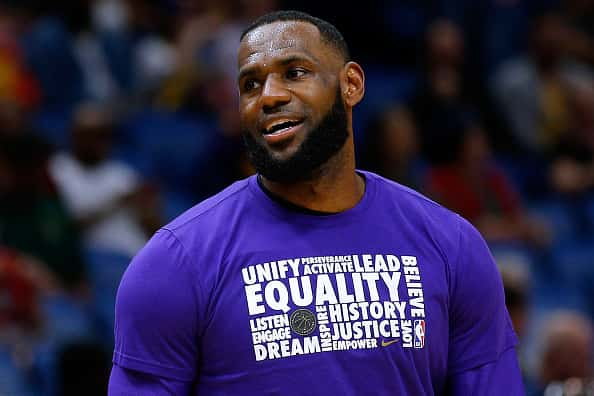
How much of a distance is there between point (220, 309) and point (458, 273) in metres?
0.50

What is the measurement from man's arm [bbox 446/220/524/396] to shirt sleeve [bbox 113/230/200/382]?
540 mm

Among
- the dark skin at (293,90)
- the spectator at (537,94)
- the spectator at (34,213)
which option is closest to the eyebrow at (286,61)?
the dark skin at (293,90)

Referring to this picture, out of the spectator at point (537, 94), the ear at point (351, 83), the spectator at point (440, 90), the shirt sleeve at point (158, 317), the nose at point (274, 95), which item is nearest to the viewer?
the shirt sleeve at point (158, 317)

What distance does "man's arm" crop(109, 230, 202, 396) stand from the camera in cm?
212

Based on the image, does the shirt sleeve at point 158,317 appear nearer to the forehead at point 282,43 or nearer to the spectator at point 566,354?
the forehead at point 282,43

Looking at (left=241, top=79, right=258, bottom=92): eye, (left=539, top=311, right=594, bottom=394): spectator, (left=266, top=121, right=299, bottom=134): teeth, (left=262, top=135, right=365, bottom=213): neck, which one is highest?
(left=241, top=79, right=258, bottom=92): eye

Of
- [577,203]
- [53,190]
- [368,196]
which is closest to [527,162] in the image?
[577,203]

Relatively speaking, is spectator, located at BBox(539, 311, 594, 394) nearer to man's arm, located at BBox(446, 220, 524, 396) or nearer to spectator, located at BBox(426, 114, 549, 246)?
spectator, located at BBox(426, 114, 549, 246)

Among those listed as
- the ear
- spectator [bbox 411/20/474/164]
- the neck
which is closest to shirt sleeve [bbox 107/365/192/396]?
the neck

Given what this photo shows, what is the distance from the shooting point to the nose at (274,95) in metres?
2.22

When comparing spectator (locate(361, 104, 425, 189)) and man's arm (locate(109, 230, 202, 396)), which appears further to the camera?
spectator (locate(361, 104, 425, 189))

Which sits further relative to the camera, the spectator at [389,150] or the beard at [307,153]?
the spectator at [389,150]

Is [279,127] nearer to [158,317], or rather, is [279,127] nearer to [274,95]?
[274,95]

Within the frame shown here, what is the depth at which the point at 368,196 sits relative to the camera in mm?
2383
